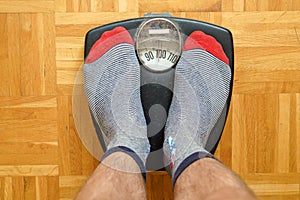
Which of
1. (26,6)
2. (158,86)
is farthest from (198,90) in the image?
(26,6)

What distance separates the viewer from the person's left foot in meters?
0.85

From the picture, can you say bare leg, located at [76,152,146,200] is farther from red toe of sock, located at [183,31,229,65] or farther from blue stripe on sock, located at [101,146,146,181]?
red toe of sock, located at [183,31,229,65]

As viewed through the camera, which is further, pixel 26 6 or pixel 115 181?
pixel 26 6

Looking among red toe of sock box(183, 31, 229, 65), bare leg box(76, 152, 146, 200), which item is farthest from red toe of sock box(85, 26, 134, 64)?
bare leg box(76, 152, 146, 200)

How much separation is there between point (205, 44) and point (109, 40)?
0.65 ft

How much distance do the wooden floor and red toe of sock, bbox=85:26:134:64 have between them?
0.06 metres

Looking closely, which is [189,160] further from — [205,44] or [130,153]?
[205,44]

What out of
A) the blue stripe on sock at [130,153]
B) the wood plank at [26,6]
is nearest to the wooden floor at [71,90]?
the wood plank at [26,6]

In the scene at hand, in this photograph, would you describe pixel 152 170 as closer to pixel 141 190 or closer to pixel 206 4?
pixel 141 190

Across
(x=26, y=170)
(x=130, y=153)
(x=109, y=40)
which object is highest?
(x=109, y=40)

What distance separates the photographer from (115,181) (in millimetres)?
679

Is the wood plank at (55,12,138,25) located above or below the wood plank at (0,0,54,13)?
below

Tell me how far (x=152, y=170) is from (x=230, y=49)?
30 centimetres

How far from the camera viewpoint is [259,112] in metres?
0.94
